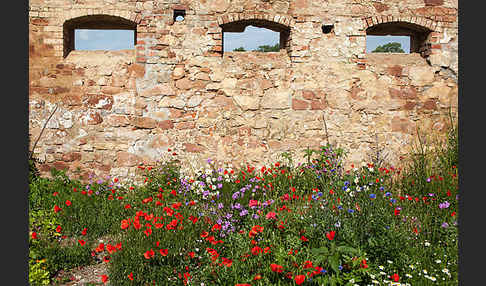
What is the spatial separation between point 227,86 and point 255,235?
2530mm

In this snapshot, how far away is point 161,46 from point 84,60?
1.11 meters

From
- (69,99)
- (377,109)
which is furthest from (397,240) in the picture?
(69,99)

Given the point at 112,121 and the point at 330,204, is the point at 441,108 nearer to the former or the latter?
the point at 330,204

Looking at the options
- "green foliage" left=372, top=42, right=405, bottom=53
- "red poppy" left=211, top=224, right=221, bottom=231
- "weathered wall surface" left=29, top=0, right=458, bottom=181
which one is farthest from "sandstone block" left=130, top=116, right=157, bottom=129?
"green foliage" left=372, top=42, right=405, bottom=53

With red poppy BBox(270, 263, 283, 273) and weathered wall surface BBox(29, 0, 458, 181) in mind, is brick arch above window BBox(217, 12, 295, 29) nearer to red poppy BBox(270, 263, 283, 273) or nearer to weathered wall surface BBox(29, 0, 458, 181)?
weathered wall surface BBox(29, 0, 458, 181)

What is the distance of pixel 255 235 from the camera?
3.21m

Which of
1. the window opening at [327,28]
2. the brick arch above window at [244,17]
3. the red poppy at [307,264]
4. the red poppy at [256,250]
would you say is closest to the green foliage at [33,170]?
the brick arch above window at [244,17]

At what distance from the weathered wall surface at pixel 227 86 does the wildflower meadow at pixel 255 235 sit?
78 centimetres

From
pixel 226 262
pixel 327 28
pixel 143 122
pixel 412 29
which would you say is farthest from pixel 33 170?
pixel 412 29

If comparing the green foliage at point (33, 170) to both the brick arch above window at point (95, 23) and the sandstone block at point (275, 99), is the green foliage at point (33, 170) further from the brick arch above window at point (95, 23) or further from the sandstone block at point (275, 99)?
the sandstone block at point (275, 99)

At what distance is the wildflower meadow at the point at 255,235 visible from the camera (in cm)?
267

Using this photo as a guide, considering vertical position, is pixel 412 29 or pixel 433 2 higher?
pixel 433 2

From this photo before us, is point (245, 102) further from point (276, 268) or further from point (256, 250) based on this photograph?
point (276, 268)

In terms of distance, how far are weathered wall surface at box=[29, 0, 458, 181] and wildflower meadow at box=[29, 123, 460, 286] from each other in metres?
0.78
